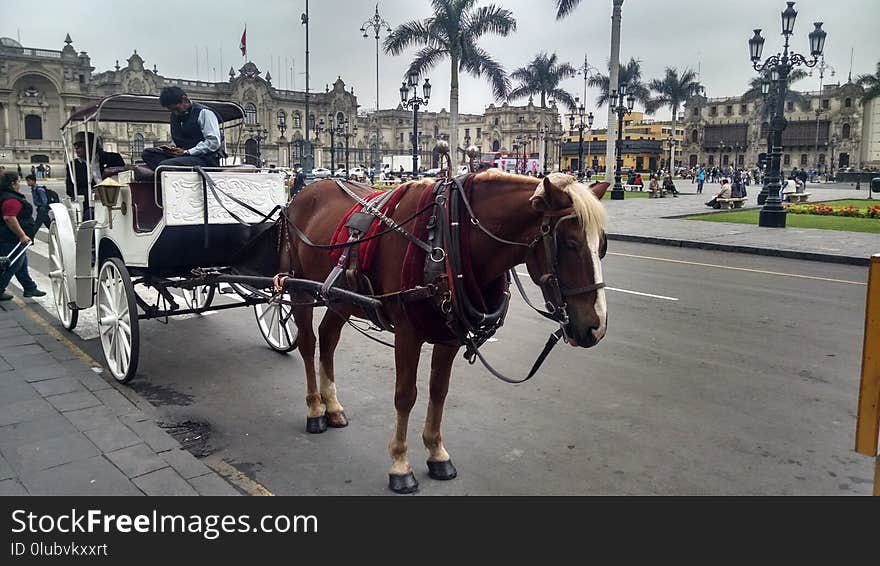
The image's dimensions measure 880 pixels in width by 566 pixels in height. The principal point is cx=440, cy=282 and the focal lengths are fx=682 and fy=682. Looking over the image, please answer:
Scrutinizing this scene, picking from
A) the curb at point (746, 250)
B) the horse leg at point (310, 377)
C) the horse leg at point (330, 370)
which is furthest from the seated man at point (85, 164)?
the curb at point (746, 250)

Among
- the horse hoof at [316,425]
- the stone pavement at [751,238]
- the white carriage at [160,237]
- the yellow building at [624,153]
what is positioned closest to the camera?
the horse hoof at [316,425]

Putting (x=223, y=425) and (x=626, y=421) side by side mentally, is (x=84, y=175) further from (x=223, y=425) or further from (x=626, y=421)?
(x=626, y=421)

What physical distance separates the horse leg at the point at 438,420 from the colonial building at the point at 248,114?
192ft

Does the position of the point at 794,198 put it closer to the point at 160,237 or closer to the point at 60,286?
the point at 60,286

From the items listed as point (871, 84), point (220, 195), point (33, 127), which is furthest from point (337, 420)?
point (33, 127)

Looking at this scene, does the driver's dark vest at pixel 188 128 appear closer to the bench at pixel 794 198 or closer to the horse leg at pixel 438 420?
the horse leg at pixel 438 420

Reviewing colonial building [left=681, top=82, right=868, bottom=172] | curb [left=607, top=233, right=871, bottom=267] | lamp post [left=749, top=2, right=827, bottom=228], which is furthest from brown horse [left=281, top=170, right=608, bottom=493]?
colonial building [left=681, top=82, right=868, bottom=172]

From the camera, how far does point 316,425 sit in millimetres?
4848

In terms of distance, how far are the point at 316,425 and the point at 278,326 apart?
213 cm

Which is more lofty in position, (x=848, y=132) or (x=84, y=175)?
(x=848, y=132)

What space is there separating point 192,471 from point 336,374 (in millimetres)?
2221

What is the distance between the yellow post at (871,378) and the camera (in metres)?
3.01

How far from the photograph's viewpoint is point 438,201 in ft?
12.4

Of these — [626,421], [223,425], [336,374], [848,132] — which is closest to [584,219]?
[626,421]
